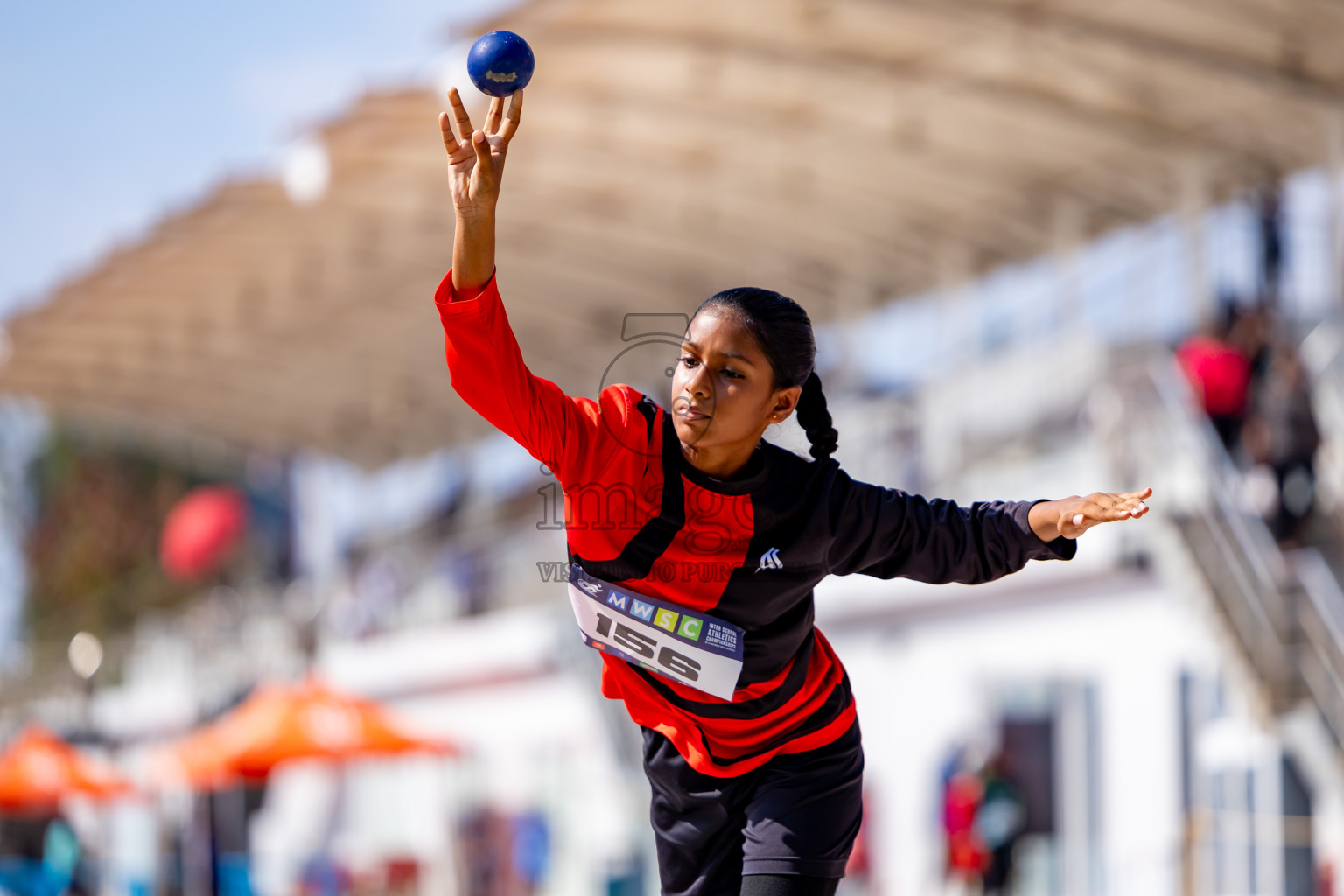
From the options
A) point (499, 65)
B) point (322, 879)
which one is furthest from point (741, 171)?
point (499, 65)

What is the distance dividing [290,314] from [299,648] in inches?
202

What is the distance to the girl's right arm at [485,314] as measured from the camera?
3.44m

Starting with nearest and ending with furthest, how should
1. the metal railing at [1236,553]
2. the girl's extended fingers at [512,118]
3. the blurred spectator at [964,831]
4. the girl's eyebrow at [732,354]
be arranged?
1. the girl's extended fingers at [512,118]
2. the girl's eyebrow at [732,354]
3. the metal railing at [1236,553]
4. the blurred spectator at [964,831]

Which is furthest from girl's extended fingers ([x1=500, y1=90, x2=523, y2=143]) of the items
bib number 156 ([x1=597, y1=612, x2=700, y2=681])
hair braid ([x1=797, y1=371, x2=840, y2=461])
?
bib number 156 ([x1=597, y1=612, x2=700, y2=681])

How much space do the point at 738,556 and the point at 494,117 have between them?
1.13 m

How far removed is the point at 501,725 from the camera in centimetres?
2264

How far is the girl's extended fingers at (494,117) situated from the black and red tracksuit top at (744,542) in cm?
55

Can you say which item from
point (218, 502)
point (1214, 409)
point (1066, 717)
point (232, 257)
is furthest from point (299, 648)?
point (1214, 409)

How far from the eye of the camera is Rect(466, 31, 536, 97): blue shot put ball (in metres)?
3.58

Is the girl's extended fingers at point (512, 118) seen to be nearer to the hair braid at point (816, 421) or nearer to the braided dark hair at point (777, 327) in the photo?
the braided dark hair at point (777, 327)

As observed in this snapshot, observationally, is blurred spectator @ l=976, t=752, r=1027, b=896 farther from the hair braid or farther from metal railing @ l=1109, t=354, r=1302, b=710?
the hair braid

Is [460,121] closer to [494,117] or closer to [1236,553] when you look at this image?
→ [494,117]

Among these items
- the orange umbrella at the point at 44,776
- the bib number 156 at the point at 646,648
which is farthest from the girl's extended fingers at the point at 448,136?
the orange umbrella at the point at 44,776

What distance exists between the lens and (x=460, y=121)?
11.7 feet
